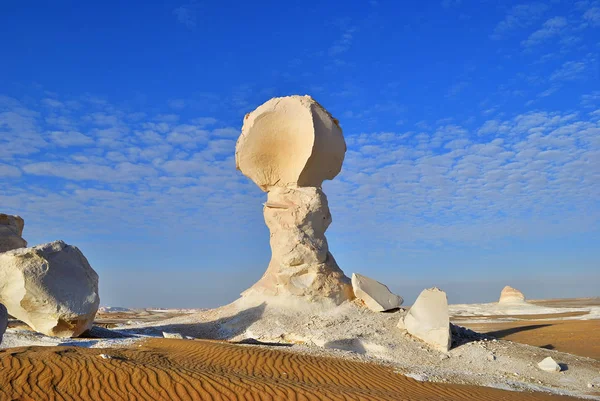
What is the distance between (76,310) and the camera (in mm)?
11523

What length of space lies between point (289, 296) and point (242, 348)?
4881mm

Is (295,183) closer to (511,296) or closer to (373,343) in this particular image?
(373,343)

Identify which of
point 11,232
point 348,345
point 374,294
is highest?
point 11,232

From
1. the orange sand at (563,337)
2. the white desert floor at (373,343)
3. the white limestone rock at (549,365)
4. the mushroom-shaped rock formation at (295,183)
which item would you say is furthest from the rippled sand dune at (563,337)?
the mushroom-shaped rock formation at (295,183)

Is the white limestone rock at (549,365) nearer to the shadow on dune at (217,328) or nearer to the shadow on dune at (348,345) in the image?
the shadow on dune at (348,345)

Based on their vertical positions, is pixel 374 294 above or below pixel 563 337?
above

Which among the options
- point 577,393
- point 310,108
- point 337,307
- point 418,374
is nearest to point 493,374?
point 577,393

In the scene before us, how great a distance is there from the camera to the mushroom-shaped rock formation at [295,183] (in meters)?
15.6

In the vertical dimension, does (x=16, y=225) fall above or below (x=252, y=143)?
below

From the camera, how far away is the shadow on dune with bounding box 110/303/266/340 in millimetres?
14891

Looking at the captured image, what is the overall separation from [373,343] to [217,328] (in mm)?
5078

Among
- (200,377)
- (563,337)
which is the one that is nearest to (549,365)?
(563,337)

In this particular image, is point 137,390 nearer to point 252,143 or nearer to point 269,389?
point 269,389

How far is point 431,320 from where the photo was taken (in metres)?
12.9
